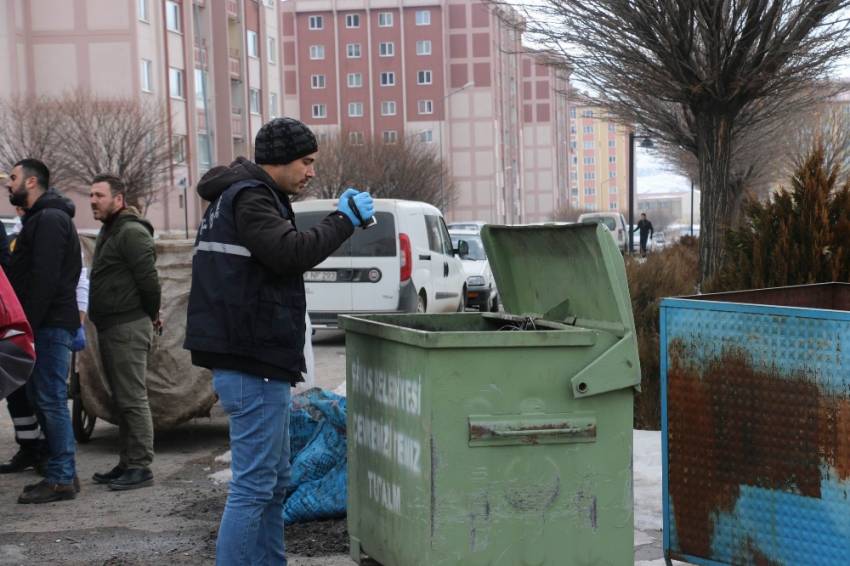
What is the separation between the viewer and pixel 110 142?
42438 millimetres

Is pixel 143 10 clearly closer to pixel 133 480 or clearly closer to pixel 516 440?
pixel 133 480

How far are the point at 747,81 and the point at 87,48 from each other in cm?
4280

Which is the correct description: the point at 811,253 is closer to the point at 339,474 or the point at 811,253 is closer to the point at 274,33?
the point at 339,474

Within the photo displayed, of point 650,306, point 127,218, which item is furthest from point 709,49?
point 127,218

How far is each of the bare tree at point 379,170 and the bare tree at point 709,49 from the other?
1888 inches

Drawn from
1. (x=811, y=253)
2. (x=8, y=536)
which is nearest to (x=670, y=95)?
(x=811, y=253)

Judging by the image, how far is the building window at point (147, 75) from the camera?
50688 millimetres

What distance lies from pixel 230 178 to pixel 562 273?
1.39 metres

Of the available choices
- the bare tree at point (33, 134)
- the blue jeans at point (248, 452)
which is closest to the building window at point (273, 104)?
the bare tree at point (33, 134)

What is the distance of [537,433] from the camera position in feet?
14.0

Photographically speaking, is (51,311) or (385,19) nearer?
(51,311)

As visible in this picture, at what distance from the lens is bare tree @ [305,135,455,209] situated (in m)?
62.2

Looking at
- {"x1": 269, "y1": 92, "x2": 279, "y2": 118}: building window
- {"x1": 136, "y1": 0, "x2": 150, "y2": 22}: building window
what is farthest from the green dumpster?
A: {"x1": 269, "y1": 92, "x2": 279, "y2": 118}: building window

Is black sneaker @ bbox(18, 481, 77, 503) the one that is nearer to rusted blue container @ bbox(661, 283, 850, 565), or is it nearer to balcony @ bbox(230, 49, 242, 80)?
rusted blue container @ bbox(661, 283, 850, 565)
